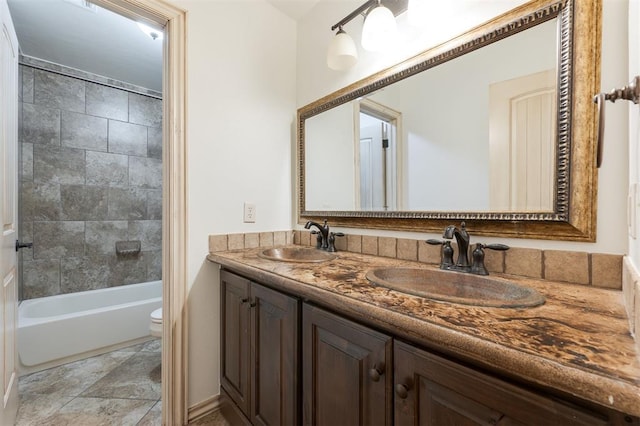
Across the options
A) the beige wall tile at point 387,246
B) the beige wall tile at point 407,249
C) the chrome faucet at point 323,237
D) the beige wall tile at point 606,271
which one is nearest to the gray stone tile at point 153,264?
the chrome faucet at point 323,237

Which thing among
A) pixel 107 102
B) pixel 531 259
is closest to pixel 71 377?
pixel 107 102

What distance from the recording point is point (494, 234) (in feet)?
3.32

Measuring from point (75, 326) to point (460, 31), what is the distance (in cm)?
298

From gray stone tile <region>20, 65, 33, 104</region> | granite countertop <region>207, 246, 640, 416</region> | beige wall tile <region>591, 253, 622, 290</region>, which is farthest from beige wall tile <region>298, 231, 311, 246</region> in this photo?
gray stone tile <region>20, 65, 33, 104</region>

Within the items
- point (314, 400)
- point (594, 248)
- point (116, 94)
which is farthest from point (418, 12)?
point (116, 94)

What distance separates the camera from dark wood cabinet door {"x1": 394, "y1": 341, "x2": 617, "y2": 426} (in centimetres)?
44

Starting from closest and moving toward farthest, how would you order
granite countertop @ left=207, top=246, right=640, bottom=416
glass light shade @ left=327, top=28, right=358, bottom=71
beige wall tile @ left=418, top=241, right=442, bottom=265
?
granite countertop @ left=207, top=246, right=640, bottom=416
beige wall tile @ left=418, top=241, right=442, bottom=265
glass light shade @ left=327, top=28, right=358, bottom=71

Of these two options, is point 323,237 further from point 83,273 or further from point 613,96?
point 83,273

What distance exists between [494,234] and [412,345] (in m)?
0.62

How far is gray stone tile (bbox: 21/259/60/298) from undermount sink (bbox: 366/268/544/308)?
287 centimetres

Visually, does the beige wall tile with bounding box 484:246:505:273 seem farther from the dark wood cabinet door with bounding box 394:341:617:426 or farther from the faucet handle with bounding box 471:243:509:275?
the dark wood cabinet door with bounding box 394:341:617:426

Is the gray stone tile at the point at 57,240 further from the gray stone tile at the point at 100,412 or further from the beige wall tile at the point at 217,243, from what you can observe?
the beige wall tile at the point at 217,243

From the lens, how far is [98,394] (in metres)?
1.66

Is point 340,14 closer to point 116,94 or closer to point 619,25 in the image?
point 619,25
